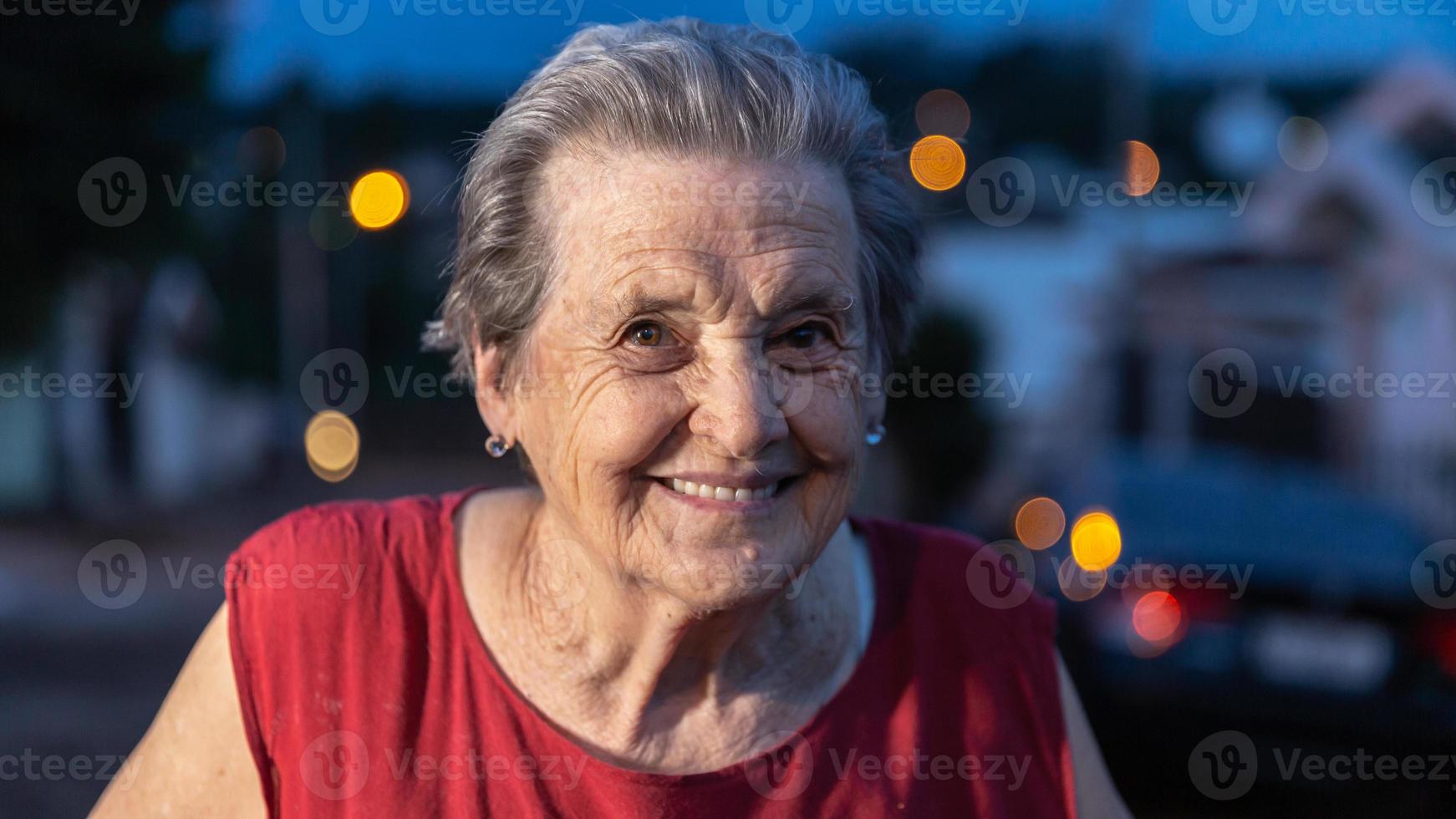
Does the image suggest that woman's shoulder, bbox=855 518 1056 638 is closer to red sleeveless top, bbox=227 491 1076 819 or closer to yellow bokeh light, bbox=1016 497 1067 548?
red sleeveless top, bbox=227 491 1076 819

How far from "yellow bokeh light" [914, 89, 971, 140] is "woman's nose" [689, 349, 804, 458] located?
15241 mm

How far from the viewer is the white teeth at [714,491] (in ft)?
6.08

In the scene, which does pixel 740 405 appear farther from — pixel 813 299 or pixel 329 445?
pixel 329 445

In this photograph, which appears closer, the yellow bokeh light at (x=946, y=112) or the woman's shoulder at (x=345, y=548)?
the woman's shoulder at (x=345, y=548)

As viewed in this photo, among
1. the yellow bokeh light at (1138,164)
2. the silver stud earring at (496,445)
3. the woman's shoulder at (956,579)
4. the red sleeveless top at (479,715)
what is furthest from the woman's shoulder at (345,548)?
the yellow bokeh light at (1138,164)

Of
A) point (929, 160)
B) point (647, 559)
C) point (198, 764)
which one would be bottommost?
point (198, 764)

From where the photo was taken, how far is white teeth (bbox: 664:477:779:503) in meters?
1.85

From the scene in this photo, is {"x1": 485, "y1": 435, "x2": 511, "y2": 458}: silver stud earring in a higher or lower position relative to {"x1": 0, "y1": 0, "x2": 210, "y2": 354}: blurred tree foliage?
lower

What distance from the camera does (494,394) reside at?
7.07 ft

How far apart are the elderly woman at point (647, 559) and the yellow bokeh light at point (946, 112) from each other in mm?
15009

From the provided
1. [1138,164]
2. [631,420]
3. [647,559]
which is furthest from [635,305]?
[1138,164]

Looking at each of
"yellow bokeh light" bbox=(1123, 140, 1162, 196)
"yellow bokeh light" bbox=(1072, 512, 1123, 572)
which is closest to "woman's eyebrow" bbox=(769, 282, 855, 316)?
"yellow bokeh light" bbox=(1072, 512, 1123, 572)

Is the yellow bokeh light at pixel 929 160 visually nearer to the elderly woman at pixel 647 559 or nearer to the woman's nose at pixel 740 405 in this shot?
the elderly woman at pixel 647 559

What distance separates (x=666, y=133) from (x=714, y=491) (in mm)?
543
